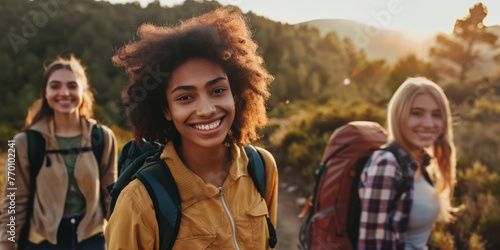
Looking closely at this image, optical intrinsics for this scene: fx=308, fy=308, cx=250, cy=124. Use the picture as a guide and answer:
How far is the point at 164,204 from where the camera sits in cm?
117

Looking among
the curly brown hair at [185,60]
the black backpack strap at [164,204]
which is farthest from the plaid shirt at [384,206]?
the black backpack strap at [164,204]

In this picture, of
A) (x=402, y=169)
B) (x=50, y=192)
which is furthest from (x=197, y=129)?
(x=50, y=192)

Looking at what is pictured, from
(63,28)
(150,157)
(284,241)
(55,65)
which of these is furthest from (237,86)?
(63,28)

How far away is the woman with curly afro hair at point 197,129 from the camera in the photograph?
1.18 m

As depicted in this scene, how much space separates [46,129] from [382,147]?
2731mm

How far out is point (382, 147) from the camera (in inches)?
86.4

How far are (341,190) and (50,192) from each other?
2330 mm

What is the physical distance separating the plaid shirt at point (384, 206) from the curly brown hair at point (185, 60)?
888 mm

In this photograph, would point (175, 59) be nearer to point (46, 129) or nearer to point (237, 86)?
point (237, 86)

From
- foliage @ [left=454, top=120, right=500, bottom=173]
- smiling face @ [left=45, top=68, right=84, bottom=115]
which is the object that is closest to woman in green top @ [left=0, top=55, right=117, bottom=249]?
smiling face @ [left=45, top=68, right=84, bottom=115]

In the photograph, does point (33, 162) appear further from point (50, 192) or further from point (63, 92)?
point (63, 92)

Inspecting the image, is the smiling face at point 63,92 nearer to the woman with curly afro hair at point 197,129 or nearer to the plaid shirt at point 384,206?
the woman with curly afro hair at point 197,129

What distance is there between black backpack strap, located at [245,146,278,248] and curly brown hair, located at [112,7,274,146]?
10 cm

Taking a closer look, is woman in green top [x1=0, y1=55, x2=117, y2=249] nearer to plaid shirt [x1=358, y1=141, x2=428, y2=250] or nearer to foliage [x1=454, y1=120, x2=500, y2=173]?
plaid shirt [x1=358, y1=141, x2=428, y2=250]
